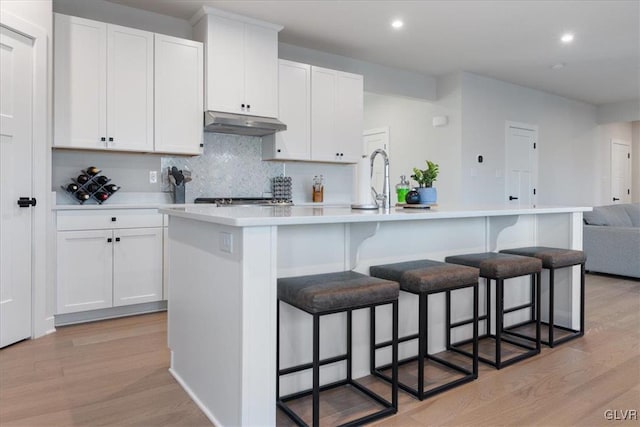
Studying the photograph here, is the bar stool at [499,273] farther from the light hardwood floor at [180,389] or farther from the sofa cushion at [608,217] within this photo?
the sofa cushion at [608,217]

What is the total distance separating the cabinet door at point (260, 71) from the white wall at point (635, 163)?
8.95 metres

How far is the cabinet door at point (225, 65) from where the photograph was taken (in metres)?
3.95

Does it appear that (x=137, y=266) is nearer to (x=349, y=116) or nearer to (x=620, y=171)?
(x=349, y=116)

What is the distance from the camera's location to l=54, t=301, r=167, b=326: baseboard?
335cm

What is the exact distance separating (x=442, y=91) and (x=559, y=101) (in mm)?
2672

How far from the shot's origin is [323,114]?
4.73 m

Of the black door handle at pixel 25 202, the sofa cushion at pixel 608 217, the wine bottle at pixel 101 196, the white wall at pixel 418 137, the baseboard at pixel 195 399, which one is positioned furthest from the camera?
the white wall at pixel 418 137

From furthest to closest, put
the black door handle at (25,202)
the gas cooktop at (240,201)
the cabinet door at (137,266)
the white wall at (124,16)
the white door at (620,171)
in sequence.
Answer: the white door at (620,171), the gas cooktop at (240,201), the white wall at (124,16), the cabinet door at (137,266), the black door handle at (25,202)

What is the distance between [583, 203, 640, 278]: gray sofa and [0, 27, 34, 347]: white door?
573 centimetres

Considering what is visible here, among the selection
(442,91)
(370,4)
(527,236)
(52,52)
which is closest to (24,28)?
(52,52)

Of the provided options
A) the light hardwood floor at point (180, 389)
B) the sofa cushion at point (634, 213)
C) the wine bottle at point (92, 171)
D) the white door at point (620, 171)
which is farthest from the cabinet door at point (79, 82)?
the white door at point (620, 171)

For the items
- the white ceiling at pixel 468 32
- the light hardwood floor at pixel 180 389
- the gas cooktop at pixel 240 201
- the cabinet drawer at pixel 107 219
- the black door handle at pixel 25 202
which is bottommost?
the light hardwood floor at pixel 180 389

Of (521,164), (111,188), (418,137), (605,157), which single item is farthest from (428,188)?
(605,157)

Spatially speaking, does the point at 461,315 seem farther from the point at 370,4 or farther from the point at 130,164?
the point at 130,164
